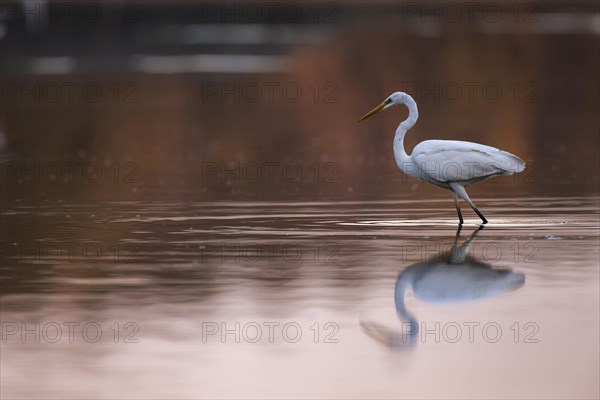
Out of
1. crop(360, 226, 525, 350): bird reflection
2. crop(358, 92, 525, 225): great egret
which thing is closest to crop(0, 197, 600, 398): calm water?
crop(360, 226, 525, 350): bird reflection

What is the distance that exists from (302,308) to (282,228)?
17.9 feet

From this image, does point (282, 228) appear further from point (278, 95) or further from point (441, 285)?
point (278, 95)

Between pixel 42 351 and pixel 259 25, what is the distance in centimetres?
6796

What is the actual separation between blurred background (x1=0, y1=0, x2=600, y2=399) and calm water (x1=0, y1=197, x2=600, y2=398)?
0.10ft

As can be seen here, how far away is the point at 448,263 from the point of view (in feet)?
45.9

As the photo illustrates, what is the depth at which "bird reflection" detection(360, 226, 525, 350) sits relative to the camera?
1082 cm

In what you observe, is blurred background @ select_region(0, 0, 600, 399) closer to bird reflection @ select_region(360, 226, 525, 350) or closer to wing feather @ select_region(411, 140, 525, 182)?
bird reflection @ select_region(360, 226, 525, 350)

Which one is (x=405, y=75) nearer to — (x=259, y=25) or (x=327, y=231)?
(x=259, y=25)

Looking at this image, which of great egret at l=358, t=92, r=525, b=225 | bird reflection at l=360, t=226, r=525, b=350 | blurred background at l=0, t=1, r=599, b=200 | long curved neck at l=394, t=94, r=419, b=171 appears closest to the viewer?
bird reflection at l=360, t=226, r=525, b=350

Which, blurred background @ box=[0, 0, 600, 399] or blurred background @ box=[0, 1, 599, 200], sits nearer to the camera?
blurred background @ box=[0, 0, 600, 399]

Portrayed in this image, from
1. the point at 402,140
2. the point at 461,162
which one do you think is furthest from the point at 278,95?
the point at 461,162

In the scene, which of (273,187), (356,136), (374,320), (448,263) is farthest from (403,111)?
(374,320)

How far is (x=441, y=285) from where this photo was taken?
12648 mm

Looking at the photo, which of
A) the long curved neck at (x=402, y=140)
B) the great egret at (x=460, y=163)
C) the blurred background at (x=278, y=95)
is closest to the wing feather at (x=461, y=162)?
the great egret at (x=460, y=163)
